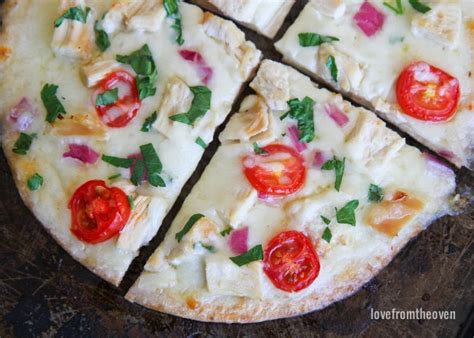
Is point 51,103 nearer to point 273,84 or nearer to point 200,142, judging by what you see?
point 200,142

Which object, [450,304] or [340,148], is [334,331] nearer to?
[450,304]

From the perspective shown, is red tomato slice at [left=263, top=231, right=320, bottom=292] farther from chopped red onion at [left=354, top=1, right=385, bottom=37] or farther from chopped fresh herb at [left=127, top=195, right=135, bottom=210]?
chopped red onion at [left=354, top=1, right=385, bottom=37]

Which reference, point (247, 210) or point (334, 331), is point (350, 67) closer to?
point (247, 210)

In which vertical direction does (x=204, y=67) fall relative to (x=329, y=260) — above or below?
above

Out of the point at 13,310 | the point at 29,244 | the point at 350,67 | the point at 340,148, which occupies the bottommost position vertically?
the point at 13,310

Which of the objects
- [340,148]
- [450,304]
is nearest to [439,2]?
[340,148]

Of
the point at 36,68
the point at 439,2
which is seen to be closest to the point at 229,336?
the point at 36,68

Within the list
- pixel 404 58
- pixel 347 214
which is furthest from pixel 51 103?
pixel 404 58
